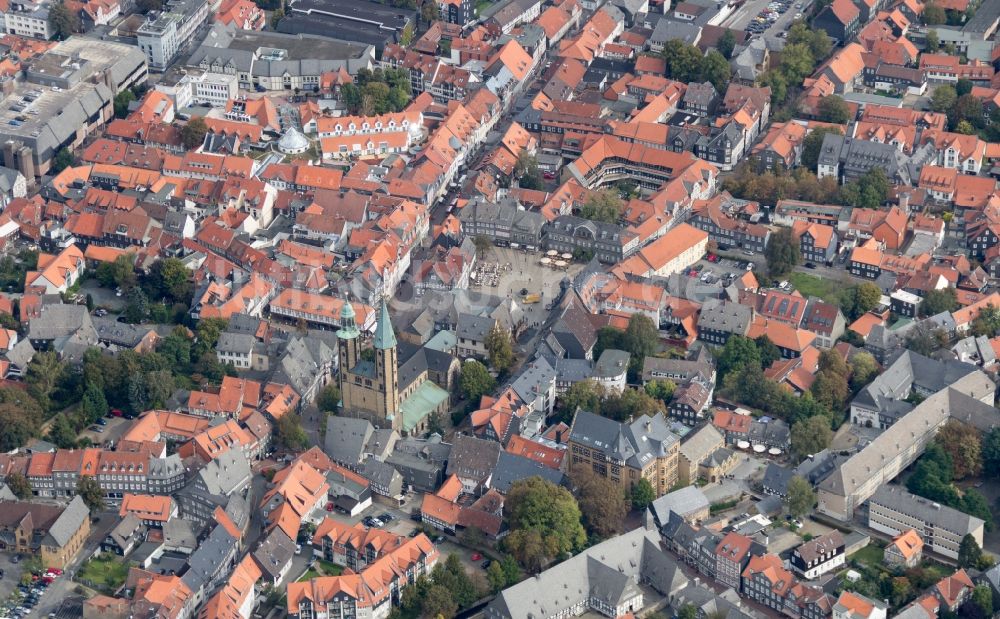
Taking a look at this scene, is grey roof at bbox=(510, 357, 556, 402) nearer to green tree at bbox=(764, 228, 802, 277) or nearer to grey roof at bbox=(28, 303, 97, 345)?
green tree at bbox=(764, 228, 802, 277)

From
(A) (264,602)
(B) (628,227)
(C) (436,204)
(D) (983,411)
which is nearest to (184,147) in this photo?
(C) (436,204)

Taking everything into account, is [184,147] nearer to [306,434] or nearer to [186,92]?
[186,92]

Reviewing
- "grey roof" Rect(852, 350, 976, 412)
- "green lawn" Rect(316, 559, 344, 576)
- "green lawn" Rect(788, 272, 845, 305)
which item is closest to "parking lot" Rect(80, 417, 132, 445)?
"green lawn" Rect(316, 559, 344, 576)

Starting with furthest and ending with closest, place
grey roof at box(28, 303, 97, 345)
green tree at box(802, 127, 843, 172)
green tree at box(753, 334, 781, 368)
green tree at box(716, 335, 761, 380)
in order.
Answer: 1. green tree at box(802, 127, 843, 172)
2. grey roof at box(28, 303, 97, 345)
3. green tree at box(753, 334, 781, 368)
4. green tree at box(716, 335, 761, 380)

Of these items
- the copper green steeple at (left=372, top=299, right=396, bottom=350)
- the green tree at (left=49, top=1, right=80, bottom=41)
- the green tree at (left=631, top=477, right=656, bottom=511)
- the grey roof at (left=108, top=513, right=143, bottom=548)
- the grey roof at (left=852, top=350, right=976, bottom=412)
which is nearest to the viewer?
the grey roof at (left=108, top=513, right=143, bottom=548)

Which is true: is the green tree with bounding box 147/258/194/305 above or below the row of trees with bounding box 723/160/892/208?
below

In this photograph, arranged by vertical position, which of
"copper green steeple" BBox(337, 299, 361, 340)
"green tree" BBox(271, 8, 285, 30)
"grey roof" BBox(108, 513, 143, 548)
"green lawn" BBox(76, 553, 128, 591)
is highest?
"copper green steeple" BBox(337, 299, 361, 340)
